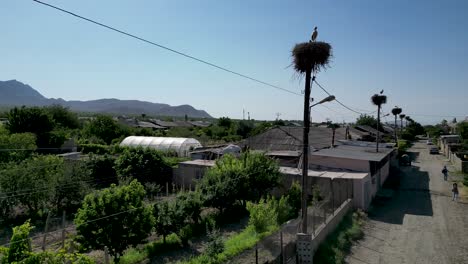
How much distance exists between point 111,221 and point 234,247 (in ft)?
15.1

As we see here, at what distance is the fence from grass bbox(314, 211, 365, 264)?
267 millimetres

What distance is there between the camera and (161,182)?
27438 millimetres

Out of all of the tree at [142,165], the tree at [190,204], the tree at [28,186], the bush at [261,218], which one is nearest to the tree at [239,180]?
the tree at [190,204]

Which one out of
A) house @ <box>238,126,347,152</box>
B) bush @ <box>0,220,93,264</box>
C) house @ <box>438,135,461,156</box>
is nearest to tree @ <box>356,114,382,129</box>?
house @ <box>438,135,461,156</box>

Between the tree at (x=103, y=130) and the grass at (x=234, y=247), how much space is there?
152 ft

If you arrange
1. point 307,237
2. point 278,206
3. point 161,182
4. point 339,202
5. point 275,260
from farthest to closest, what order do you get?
point 161,182 → point 339,202 → point 278,206 → point 307,237 → point 275,260

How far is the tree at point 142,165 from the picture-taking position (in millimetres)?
25984

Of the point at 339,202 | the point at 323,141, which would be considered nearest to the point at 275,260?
the point at 339,202

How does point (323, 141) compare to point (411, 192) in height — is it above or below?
above

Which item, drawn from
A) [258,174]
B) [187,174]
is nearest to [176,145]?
[187,174]

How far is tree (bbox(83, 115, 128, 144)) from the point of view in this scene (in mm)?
56906

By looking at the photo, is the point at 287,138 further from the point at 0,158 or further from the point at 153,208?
the point at 0,158

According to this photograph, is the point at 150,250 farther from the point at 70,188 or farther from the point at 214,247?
the point at 70,188

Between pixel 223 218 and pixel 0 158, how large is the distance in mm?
17823
